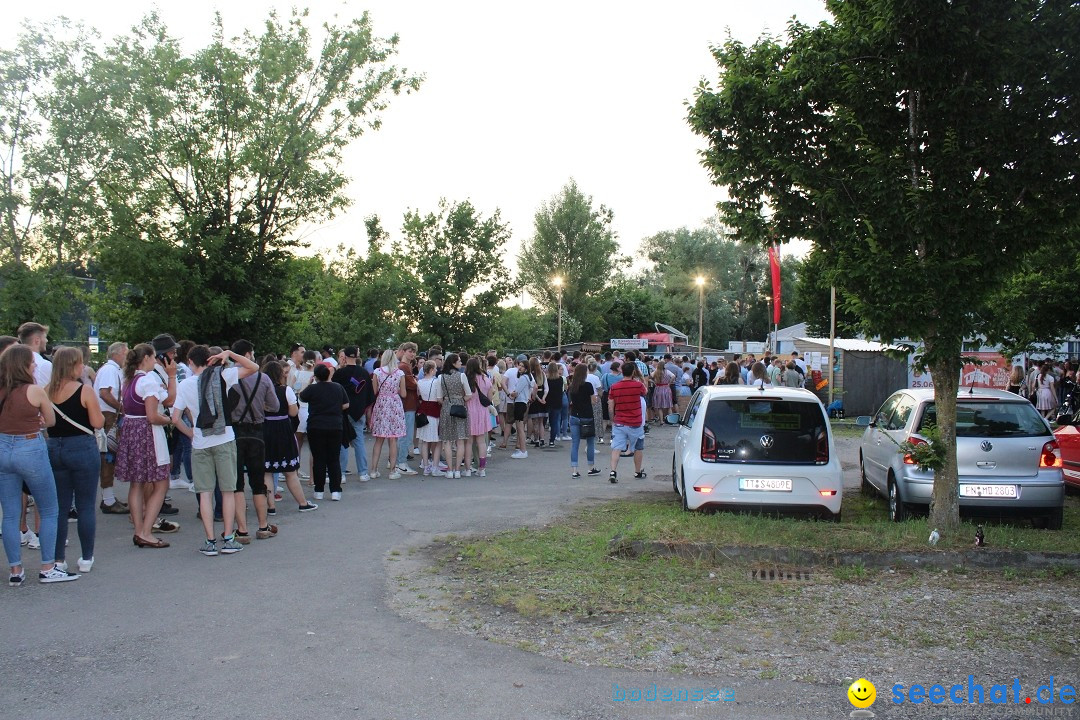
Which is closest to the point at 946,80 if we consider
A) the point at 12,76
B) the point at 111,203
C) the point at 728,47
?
the point at 728,47

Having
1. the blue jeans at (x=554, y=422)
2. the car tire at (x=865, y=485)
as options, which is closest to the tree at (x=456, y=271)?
the blue jeans at (x=554, y=422)

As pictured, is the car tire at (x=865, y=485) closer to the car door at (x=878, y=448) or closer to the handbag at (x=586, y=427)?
the car door at (x=878, y=448)

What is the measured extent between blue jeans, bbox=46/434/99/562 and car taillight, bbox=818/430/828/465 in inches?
278

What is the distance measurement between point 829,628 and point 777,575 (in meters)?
1.47

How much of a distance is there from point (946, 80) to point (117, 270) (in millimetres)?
21058

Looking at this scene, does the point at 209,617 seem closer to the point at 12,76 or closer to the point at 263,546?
the point at 263,546

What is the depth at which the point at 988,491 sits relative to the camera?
913 cm

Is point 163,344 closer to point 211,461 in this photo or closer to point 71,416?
point 211,461

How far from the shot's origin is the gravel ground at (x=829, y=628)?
5.21 metres

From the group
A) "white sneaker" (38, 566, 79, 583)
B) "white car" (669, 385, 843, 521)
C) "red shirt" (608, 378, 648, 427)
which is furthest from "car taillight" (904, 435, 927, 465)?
"white sneaker" (38, 566, 79, 583)

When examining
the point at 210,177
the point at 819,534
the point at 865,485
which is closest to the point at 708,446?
the point at 819,534

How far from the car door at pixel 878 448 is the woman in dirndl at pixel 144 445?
328 inches

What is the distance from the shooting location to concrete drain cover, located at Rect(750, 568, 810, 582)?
288 inches

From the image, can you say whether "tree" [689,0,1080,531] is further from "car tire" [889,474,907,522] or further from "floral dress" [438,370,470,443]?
"floral dress" [438,370,470,443]
